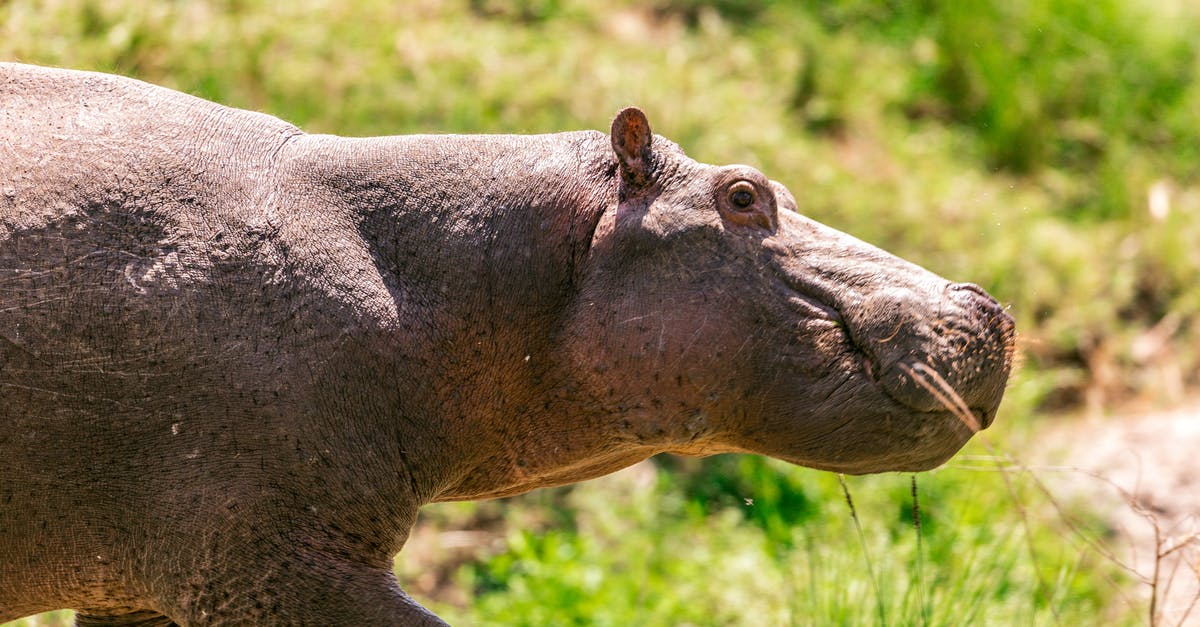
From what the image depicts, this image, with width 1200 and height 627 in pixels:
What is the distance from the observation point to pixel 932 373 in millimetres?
3375

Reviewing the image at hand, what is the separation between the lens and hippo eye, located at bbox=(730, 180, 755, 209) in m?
3.46

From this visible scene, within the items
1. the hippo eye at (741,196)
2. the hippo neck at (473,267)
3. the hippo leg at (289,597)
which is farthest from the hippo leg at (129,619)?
the hippo eye at (741,196)

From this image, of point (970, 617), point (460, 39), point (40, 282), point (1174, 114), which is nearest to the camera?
point (40, 282)

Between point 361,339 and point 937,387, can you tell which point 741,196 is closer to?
point 937,387

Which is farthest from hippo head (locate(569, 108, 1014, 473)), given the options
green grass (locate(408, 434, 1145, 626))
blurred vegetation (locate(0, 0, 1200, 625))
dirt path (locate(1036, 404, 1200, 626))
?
dirt path (locate(1036, 404, 1200, 626))

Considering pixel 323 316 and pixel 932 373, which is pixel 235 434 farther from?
pixel 932 373

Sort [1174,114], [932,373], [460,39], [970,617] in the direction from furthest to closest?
[1174,114]
[460,39]
[970,617]
[932,373]

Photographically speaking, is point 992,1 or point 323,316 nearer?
point 323,316

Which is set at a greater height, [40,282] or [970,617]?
[40,282]

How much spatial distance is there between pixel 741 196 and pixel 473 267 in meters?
0.69

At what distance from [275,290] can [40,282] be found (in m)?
0.50

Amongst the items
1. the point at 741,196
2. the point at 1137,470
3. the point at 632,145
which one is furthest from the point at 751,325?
the point at 1137,470

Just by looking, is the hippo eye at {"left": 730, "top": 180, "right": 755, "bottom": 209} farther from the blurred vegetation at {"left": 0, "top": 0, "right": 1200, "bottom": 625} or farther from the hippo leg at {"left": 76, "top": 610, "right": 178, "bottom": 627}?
the hippo leg at {"left": 76, "top": 610, "right": 178, "bottom": 627}

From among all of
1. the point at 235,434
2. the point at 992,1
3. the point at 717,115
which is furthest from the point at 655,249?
the point at 992,1
